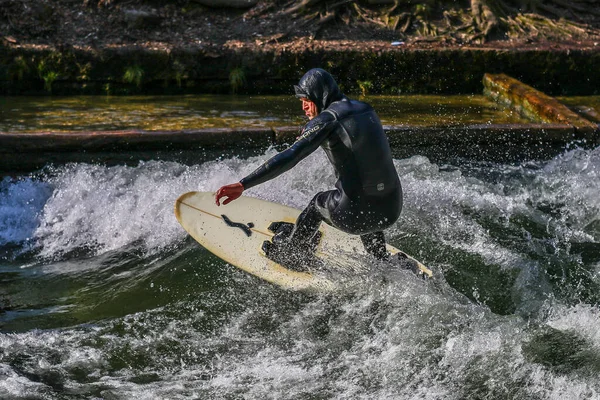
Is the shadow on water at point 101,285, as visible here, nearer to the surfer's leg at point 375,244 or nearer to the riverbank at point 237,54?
the surfer's leg at point 375,244

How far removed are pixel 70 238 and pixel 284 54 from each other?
5.16 metres

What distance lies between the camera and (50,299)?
7367mm

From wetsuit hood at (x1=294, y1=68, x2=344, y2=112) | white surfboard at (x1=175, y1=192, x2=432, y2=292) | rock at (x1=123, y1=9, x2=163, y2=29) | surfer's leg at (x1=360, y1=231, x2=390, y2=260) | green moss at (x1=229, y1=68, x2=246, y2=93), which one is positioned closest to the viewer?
wetsuit hood at (x1=294, y1=68, x2=344, y2=112)

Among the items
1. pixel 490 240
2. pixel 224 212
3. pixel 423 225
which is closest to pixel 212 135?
pixel 224 212

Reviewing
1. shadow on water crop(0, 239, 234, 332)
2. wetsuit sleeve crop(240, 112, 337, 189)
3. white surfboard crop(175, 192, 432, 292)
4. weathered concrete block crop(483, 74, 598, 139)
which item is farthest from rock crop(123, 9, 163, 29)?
wetsuit sleeve crop(240, 112, 337, 189)

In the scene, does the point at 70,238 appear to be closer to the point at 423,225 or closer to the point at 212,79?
the point at 423,225

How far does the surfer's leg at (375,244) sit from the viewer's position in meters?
6.97

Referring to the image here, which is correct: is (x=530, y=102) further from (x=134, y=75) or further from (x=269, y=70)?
(x=134, y=75)

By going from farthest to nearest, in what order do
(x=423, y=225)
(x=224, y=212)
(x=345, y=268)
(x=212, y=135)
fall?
(x=212, y=135) → (x=423, y=225) → (x=224, y=212) → (x=345, y=268)

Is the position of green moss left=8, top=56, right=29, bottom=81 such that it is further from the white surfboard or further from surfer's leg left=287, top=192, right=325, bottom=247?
surfer's leg left=287, top=192, right=325, bottom=247

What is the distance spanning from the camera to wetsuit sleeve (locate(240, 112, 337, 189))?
605 cm

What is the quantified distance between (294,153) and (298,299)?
147 centimetres

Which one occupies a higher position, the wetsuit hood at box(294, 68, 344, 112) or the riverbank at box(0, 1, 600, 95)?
the wetsuit hood at box(294, 68, 344, 112)

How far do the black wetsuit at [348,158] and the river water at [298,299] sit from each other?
2.21ft
